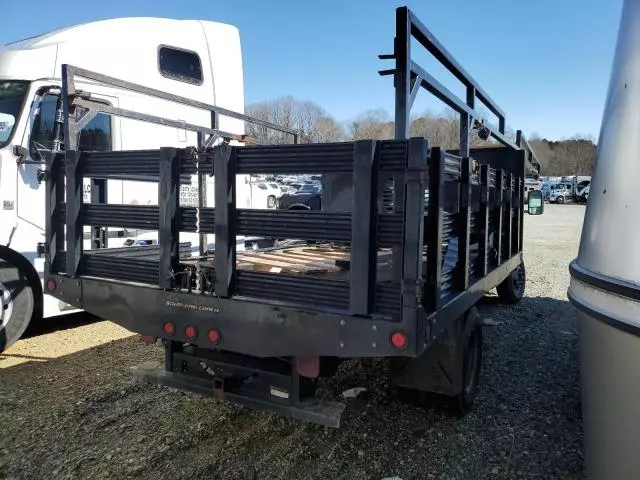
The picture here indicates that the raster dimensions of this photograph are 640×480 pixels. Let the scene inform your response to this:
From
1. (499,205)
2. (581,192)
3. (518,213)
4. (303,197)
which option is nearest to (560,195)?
(581,192)

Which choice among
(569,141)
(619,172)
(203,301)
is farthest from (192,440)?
(569,141)

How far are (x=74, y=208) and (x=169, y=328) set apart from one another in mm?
956

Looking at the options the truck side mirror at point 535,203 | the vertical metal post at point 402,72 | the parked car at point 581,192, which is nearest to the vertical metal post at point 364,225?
the vertical metal post at point 402,72

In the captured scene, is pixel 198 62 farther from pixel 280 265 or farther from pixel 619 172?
pixel 619 172

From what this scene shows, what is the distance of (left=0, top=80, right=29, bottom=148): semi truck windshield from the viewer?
5043 millimetres

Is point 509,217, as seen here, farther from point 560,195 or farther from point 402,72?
point 560,195

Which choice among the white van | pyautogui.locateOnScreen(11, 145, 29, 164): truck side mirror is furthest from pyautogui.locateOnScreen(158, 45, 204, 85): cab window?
pyautogui.locateOnScreen(11, 145, 29, 164): truck side mirror

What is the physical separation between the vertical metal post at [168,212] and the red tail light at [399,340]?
1.30 m

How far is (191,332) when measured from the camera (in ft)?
9.30

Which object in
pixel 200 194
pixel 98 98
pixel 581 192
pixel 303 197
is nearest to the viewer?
pixel 200 194

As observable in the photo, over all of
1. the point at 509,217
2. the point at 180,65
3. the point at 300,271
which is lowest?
the point at 300,271

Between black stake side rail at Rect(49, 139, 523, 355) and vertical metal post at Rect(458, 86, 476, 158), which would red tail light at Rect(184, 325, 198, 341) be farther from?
vertical metal post at Rect(458, 86, 476, 158)

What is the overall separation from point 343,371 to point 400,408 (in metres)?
0.78

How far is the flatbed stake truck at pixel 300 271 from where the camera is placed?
234 cm
